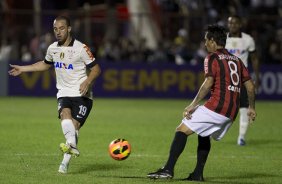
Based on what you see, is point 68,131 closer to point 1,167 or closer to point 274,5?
point 1,167

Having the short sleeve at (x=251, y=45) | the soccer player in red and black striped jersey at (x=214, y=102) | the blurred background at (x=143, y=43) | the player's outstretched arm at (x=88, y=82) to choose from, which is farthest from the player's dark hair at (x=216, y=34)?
the blurred background at (x=143, y=43)

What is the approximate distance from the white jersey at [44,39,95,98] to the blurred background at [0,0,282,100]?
15.2m

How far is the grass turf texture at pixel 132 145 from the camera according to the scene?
1073cm

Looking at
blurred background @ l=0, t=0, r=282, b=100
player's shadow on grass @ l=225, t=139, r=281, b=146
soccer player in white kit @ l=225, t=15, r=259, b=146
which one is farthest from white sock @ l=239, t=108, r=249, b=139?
blurred background @ l=0, t=0, r=282, b=100

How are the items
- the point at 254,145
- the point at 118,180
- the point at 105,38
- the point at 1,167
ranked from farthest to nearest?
the point at 105,38
the point at 254,145
the point at 1,167
the point at 118,180

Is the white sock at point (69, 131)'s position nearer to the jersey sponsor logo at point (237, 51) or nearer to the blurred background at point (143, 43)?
the jersey sponsor logo at point (237, 51)

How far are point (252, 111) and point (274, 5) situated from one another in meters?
22.4

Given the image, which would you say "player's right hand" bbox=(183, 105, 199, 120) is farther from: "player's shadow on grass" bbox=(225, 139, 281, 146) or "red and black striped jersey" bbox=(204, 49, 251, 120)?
"player's shadow on grass" bbox=(225, 139, 281, 146)

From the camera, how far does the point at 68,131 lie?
420 inches

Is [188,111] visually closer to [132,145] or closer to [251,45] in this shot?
[132,145]

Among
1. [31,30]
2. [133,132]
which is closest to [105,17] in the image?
[31,30]

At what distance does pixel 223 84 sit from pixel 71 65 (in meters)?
2.27

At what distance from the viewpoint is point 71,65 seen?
11062mm

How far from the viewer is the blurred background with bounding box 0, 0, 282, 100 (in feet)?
88.7
